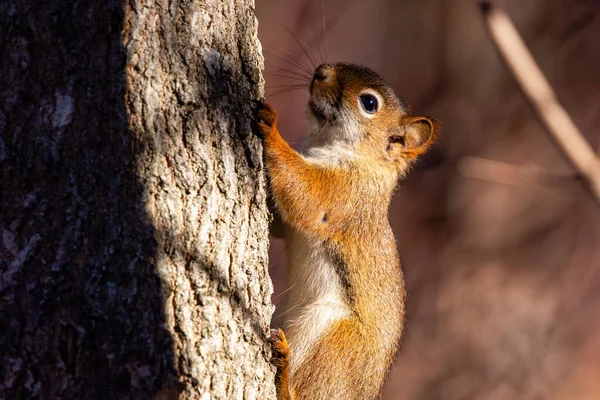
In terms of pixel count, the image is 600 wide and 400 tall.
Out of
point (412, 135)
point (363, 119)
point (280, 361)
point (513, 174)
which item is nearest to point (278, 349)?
point (280, 361)

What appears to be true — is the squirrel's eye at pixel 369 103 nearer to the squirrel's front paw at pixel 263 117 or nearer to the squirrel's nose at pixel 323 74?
the squirrel's nose at pixel 323 74

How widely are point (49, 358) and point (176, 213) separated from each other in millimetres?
471

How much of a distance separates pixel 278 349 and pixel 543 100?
3.73ft

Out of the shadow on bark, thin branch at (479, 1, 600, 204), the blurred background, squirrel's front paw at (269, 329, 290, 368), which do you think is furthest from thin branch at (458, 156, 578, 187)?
the blurred background

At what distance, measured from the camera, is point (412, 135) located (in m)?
3.27

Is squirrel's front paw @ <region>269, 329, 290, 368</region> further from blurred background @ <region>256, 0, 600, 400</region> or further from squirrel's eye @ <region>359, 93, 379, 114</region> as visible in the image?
blurred background @ <region>256, 0, 600, 400</region>

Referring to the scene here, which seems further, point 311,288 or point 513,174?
point 311,288

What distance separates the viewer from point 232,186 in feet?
6.94

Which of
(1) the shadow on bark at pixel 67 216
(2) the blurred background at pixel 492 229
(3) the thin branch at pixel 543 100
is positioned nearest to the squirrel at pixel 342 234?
(1) the shadow on bark at pixel 67 216

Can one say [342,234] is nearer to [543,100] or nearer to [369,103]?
[369,103]

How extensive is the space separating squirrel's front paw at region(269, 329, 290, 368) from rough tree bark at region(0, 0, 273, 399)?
41 centimetres

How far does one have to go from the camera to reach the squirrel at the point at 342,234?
8.93ft

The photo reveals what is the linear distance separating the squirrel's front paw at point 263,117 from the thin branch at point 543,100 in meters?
0.74

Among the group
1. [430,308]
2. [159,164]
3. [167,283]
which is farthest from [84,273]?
[430,308]
